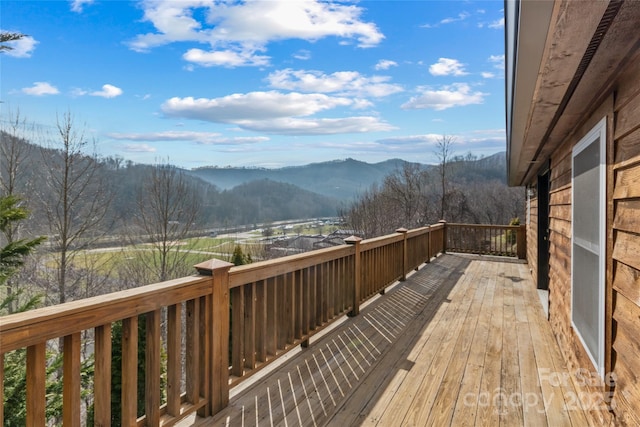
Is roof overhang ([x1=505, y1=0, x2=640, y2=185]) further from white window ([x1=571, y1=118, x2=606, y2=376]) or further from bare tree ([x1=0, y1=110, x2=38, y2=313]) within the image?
bare tree ([x1=0, y1=110, x2=38, y2=313])

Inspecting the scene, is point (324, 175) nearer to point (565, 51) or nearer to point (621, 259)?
point (621, 259)

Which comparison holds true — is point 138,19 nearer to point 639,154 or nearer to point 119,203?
point 119,203

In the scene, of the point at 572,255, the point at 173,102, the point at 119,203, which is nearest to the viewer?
the point at 572,255

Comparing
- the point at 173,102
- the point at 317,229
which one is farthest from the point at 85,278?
the point at 317,229

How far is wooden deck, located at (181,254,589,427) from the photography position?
227 centimetres

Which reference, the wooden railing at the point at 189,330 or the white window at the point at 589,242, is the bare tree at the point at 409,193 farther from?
the white window at the point at 589,242

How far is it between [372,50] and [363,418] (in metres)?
11.8

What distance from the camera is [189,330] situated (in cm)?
209

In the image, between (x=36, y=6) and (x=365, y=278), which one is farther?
(x=36, y=6)

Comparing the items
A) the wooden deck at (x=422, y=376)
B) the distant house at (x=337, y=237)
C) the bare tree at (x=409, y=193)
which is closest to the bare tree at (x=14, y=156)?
the wooden deck at (x=422, y=376)

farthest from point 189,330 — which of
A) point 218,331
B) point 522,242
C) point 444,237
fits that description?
point 522,242

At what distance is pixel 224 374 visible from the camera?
2.28 metres

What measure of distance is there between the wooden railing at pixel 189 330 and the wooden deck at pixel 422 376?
0.23m

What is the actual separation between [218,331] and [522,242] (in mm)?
9063
